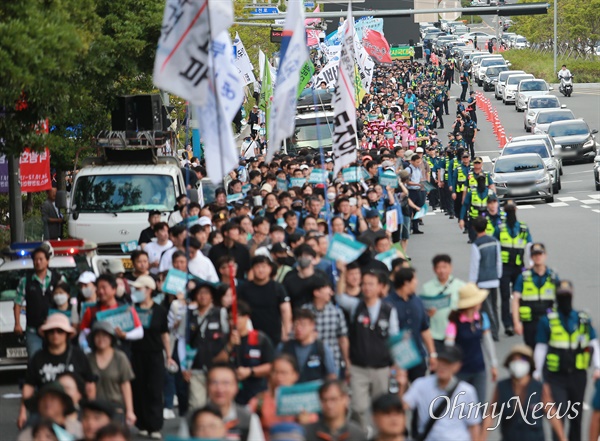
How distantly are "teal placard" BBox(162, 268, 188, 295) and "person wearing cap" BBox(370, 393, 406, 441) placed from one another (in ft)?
18.3

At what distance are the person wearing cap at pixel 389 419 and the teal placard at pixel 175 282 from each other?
558 centimetres

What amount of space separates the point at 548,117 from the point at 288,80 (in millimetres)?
35512

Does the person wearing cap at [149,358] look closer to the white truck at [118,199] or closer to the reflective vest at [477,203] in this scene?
the white truck at [118,199]

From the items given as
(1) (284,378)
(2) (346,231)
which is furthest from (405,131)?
(1) (284,378)

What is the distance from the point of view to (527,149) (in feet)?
125

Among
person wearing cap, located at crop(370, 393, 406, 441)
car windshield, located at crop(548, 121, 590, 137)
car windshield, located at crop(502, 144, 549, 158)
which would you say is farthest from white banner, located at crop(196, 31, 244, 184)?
car windshield, located at crop(548, 121, 590, 137)

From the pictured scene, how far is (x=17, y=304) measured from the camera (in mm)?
15602

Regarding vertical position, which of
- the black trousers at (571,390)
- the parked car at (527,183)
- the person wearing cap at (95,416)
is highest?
the person wearing cap at (95,416)

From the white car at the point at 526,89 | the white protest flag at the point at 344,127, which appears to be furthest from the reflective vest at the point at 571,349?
the white car at the point at 526,89

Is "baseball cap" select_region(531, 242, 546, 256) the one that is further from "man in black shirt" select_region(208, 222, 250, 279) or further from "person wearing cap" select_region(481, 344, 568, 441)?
"person wearing cap" select_region(481, 344, 568, 441)

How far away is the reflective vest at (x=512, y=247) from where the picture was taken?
17.2 m

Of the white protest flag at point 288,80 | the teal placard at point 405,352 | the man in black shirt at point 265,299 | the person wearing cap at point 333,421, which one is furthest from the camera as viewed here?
the white protest flag at point 288,80

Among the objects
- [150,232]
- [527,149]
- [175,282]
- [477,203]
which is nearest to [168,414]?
[175,282]
